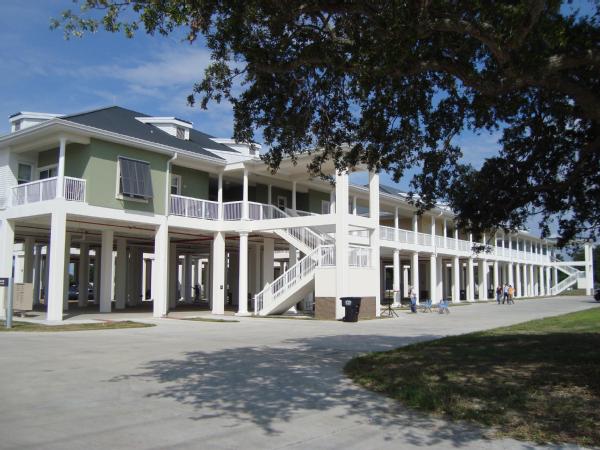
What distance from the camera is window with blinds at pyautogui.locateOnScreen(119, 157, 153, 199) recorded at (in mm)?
23797

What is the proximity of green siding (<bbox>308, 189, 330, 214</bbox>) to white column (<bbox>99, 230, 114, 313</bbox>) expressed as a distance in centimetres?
1260

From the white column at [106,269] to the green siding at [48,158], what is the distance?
401cm

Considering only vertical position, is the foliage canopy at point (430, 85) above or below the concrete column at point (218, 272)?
above

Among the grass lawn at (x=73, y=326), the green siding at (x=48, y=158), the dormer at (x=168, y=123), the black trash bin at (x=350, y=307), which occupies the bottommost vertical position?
the grass lawn at (x=73, y=326)

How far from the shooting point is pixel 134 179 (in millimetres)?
24188

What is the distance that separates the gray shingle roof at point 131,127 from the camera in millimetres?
23947

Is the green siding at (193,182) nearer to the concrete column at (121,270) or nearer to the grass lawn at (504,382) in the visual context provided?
the concrete column at (121,270)

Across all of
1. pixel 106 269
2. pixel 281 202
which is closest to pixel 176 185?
pixel 106 269

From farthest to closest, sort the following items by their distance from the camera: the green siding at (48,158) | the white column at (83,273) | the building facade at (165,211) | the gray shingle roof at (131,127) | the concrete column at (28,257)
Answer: the white column at (83,273), the concrete column at (28,257), the green siding at (48,158), the gray shingle roof at (131,127), the building facade at (165,211)

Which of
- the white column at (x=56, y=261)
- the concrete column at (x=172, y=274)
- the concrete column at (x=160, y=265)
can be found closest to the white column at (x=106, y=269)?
the concrete column at (x=160, y=265)

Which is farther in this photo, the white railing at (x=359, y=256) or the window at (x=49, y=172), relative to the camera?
the white railing at (x=359, y=256)

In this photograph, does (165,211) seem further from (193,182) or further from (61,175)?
(61,175)

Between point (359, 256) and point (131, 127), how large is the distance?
12.1 meters

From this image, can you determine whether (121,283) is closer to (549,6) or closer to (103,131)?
(103,131)
